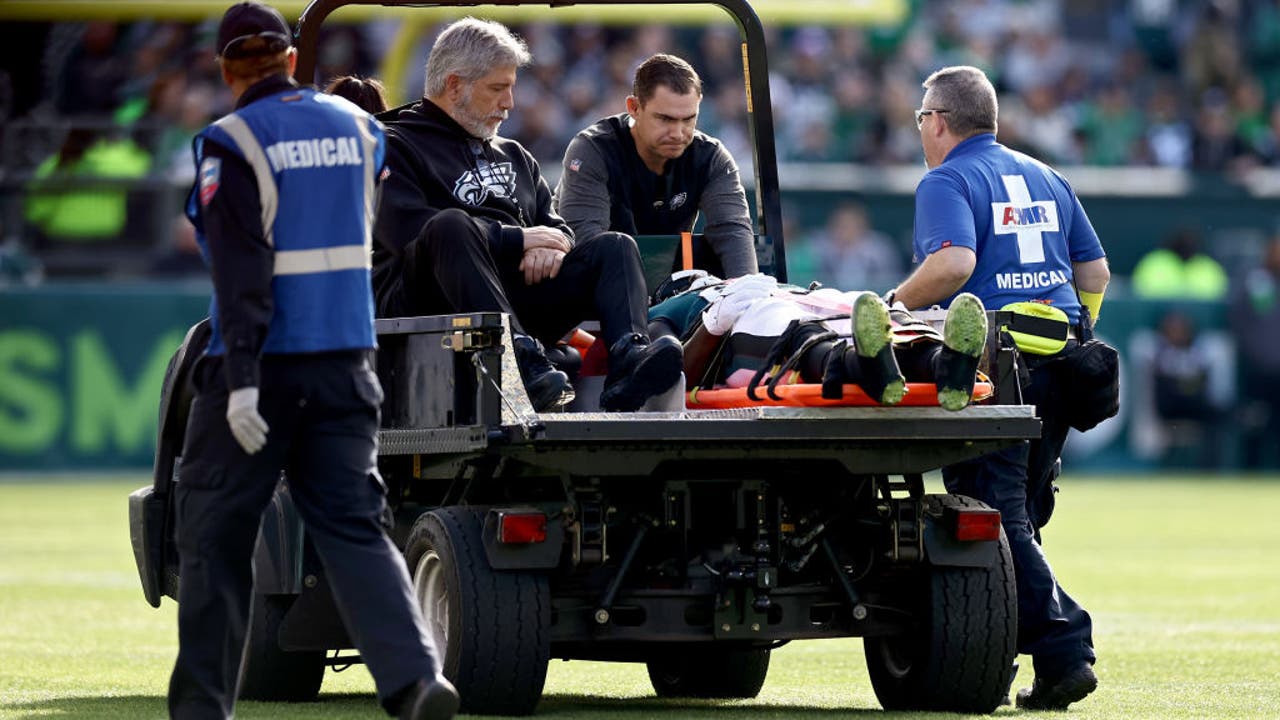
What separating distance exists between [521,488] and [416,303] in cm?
72

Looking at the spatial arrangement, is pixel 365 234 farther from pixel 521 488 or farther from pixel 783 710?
pixel 783 710

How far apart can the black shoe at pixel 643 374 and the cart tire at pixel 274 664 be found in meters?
1.46

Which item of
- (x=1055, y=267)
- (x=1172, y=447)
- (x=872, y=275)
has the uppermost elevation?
(x=1055, y=267)

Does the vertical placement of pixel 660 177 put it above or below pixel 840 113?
above

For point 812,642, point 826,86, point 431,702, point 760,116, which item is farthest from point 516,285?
point 826,86

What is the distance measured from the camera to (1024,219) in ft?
29.2

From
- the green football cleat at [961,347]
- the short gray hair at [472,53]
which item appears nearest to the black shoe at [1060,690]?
the green football cleat at [961,347]

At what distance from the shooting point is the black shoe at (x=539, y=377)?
7.72m

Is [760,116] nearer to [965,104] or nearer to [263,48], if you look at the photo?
[965,104]

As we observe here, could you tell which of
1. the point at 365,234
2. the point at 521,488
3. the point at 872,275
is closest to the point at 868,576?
the point at 521,488

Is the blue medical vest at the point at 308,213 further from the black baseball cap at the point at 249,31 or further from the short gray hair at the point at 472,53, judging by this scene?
the short gray hair at the point at 472,53

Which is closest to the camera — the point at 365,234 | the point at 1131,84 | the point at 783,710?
the point at 365,234

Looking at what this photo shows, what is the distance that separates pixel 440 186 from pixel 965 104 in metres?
1.93

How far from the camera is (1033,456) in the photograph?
896 centimetres
